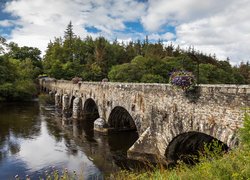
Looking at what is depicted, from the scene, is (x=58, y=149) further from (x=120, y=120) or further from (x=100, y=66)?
(x=100, y=66)

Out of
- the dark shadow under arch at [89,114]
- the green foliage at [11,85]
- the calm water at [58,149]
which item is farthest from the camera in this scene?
the green foliage at [11,85]

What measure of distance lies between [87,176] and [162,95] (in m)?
4.90

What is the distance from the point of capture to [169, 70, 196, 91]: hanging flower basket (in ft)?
32.4

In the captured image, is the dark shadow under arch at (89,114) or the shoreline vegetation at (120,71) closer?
the shoreline vegetation at (120,71)

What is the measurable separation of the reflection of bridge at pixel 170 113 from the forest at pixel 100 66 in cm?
841

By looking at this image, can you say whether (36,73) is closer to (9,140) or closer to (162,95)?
(9,140)

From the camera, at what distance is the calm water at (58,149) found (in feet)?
41.9

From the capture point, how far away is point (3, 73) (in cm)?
3641

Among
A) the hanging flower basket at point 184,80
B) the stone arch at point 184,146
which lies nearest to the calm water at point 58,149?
the stone arch at point 184,146

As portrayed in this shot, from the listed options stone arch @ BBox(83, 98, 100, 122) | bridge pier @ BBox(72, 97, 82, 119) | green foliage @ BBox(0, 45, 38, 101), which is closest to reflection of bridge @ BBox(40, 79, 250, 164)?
stone arch @ BBox(83, 98, 100, 122)

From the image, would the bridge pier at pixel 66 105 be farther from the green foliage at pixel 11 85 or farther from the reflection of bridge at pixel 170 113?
the reflection of bridge at pixel 170 113

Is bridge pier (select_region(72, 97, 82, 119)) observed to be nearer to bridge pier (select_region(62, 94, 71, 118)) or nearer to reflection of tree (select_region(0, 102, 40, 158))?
bridge pier (select_region(62, 94, 71, 118))

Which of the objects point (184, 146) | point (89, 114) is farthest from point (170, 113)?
point (89, 114)

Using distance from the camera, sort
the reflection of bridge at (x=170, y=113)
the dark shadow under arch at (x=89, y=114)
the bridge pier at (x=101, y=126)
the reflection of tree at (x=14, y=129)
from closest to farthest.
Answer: the reflection of bridge at (x=170, y=113), the reflection of tree at (x=14, y=129), the bridge pier at (x=101, y=126), the dark shadow under arch at (x=89, y=114)
